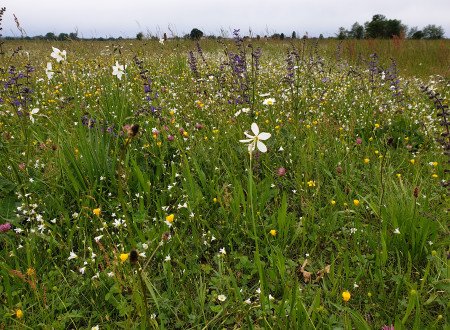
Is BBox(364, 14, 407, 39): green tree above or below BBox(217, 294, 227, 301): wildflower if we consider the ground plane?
above

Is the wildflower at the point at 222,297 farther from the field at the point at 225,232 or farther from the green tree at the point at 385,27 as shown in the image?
the green tree at the point at 385,27

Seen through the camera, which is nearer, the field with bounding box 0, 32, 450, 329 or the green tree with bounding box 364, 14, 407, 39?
the field with bounding box 0, 32, 450, 329

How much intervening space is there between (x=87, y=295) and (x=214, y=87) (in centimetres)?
397

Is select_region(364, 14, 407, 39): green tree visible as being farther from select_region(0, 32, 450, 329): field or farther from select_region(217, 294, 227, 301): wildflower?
select_region(217, 294, 227, 301): wildflower

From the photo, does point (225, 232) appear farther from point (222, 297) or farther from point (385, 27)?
point (385, 27)

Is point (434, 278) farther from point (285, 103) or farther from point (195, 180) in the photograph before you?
point (285, 103)

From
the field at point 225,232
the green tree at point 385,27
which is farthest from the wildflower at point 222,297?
the green tree at point 385,27

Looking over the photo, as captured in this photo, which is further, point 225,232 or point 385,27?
point 385,27

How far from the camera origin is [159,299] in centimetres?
145

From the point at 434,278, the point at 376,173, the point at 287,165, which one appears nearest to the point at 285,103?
the point at 287,165

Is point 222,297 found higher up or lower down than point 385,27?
lower down

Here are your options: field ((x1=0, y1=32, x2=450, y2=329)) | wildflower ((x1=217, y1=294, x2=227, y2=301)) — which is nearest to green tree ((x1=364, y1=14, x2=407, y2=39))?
field ((x1=0, y1=32, x2=450, y2=329))

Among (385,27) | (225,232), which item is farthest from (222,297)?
(385,27)

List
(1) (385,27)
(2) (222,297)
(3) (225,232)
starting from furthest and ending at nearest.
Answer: (1) (385,27) → (3) (225,232) → (2) (222,297)
